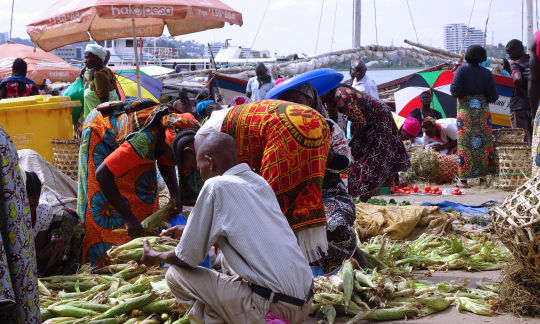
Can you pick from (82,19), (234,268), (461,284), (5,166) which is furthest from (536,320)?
(82,19)

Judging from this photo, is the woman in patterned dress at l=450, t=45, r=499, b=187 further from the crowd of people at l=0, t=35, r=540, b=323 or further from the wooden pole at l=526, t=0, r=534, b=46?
the wooden pole at l=526, t=0, r=534, b=46

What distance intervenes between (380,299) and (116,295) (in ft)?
5.38

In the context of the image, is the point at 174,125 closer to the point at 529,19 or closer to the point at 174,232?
the point at 174,232

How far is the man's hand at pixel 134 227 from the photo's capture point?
4445 mm

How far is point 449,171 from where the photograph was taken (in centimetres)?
1084

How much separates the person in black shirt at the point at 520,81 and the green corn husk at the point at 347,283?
705cm

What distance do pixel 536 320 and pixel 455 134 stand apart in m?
7.46

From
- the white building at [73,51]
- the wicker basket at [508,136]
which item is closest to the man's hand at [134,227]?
the wicker basket at [508,136]

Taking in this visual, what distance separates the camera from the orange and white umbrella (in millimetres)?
8062

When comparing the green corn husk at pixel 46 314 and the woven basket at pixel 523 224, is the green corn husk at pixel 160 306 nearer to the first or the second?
the green corn husk at pixel 46 314

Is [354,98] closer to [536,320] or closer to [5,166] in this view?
[536,320]

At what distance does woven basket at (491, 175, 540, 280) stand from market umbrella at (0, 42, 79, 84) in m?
12.7

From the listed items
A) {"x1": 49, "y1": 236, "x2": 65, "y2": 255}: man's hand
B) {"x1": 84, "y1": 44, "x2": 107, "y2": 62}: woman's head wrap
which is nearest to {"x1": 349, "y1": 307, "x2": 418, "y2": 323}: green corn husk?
{"x1": 49, "y1": 236, "x2": 65, "y2": 255}: man's hand

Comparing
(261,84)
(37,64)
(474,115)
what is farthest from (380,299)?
(37,64)
